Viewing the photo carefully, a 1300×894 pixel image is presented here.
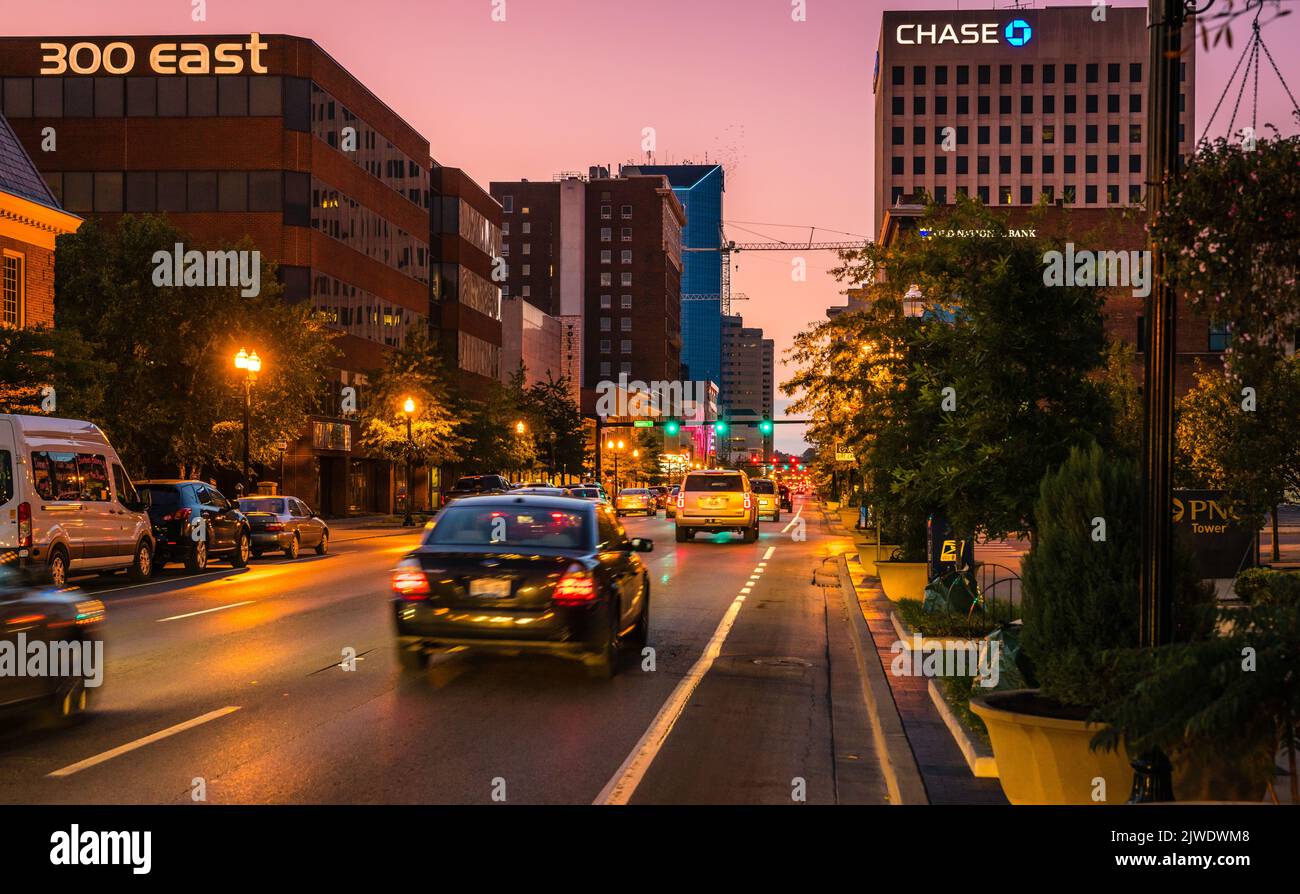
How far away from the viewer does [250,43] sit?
57812 millimetres

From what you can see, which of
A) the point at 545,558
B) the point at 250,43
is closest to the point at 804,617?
the point at 545,558

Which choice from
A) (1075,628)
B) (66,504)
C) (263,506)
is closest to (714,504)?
(263,506)

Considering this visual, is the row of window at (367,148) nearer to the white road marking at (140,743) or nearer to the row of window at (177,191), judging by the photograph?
the row of window at (177,191)

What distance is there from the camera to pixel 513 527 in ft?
40.7

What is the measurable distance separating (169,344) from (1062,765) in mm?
38367

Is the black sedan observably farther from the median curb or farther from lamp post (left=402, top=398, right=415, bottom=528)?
lamp post (left=402, top=398, right=415, bottom=528)

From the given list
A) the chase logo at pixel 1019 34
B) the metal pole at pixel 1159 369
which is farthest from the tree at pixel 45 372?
the chase logo at pixel 1019 34

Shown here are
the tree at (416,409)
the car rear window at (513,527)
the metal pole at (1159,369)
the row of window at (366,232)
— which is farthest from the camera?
the row of window at (366,232)

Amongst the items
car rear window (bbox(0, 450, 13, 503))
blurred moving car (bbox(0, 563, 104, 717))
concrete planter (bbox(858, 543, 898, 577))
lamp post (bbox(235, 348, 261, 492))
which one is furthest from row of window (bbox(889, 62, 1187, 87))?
blurred moving car (bbox(0, 563, 104, 717))

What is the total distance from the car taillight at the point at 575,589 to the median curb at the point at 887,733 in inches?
103

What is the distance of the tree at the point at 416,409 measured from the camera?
5688cm

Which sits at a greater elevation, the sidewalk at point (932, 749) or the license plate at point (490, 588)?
the license plate at point (490, 588)

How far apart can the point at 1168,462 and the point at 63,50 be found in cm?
6213
